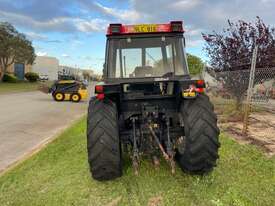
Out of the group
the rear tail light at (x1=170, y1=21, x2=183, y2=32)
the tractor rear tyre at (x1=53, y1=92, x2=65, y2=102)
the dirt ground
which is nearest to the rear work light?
the rear tail light at (x1=170, y1=21, x2=183, y2=32)

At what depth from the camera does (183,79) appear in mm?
5160

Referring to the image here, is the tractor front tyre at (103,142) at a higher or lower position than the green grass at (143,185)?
higher

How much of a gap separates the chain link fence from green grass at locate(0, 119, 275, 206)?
174 cm

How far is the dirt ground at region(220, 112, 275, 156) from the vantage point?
25.0ft

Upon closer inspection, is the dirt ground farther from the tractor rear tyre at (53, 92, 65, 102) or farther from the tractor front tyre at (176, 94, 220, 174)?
the tractor rear tyre at (53, 92, 65, 102)

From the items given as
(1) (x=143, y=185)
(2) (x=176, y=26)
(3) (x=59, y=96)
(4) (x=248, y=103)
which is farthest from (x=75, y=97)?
(1) (x=143, y=185)

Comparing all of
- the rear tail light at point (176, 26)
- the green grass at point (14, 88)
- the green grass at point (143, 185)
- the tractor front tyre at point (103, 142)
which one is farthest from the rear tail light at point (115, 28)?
the green grass at point (14, 88)

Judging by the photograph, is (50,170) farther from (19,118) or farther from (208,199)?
(19,118)

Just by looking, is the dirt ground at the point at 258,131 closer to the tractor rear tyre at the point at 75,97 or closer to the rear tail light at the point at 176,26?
the rear tail light at the point at 176,26

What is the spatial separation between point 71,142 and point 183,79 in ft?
13.6

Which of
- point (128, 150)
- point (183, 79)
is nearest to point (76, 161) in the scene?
point (128, 150)

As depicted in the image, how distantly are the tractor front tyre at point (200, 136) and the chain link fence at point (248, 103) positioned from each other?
262 cm

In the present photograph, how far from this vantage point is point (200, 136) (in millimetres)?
4797

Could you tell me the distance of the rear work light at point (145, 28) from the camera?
539 cm
